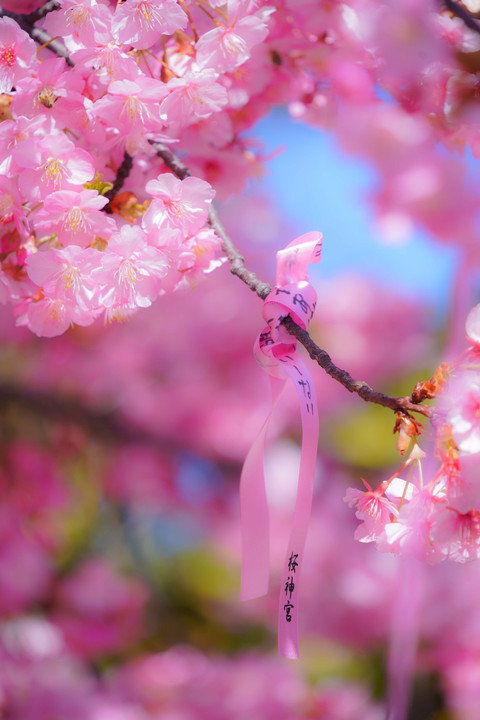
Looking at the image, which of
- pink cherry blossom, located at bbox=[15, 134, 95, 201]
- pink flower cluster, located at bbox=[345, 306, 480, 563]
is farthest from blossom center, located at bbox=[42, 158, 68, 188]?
pink flower cluster, located at bbox=[345, 306, 480, 563]

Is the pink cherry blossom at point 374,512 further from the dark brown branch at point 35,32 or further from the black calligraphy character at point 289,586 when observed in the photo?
the dark brown branch at point 35,32

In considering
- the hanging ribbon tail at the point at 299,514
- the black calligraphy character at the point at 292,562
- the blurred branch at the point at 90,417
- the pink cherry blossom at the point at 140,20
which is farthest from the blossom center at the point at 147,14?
the blurred branch at the point at 90,417

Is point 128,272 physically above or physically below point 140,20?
below

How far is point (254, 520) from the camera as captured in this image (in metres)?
0.40

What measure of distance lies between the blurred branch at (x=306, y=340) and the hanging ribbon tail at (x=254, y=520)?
74 millimetres

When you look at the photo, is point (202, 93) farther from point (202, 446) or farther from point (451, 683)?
point (451, 683)

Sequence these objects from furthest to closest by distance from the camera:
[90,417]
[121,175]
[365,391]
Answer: [90,417] → [121,175] → [365,391]

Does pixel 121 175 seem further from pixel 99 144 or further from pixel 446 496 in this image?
pixel 446 496

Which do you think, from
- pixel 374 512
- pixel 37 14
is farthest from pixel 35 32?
pixel 374 512

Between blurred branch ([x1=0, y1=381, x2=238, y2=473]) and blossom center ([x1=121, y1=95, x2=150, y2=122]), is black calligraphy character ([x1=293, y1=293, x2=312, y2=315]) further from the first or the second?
blurred branch ([x1=0, y1=381, x2=238, y2=473])

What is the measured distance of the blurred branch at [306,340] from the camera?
310mm

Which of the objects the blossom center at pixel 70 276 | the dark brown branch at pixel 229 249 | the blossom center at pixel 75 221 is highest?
the dark brown branch at pixel 229 249

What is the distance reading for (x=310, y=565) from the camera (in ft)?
3.91

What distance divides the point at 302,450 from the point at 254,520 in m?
0.06
